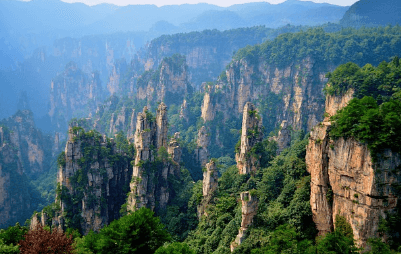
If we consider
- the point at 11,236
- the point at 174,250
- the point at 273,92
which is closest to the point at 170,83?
the point at 273,92

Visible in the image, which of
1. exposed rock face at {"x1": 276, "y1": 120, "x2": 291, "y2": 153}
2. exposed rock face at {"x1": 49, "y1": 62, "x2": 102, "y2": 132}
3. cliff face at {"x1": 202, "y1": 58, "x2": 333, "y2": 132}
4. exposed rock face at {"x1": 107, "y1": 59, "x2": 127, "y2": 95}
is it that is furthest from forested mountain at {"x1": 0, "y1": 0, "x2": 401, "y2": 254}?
exposed rock face at {"x1": 107, "y1": 59, "x2": 127, "y2": 95}

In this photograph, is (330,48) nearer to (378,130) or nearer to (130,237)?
(378,130)

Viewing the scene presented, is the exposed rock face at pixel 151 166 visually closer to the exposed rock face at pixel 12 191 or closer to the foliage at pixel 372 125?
the foliage at pixel 372 125

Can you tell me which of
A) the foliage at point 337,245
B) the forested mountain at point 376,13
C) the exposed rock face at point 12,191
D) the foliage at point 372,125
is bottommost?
the exposed rock face at point 12,191

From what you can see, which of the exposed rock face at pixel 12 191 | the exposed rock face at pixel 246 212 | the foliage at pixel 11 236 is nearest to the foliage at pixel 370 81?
the exposed rock face at pixel 246 212

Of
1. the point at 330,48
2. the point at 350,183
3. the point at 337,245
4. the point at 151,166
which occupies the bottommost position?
the point at 151,166

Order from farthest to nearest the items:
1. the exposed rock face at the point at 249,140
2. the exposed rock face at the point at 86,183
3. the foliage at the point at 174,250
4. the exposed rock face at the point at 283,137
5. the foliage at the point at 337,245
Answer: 1. the exposed rock face at the point at 283,137
2. the exposed rock face at the point at 86,183
3. the exposed rock face at the point at 249,140
4. the foliage at the point at 337,245
5. the foliage at the point at 174,250

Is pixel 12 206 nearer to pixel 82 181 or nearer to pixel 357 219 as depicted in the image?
pixel 82 181
